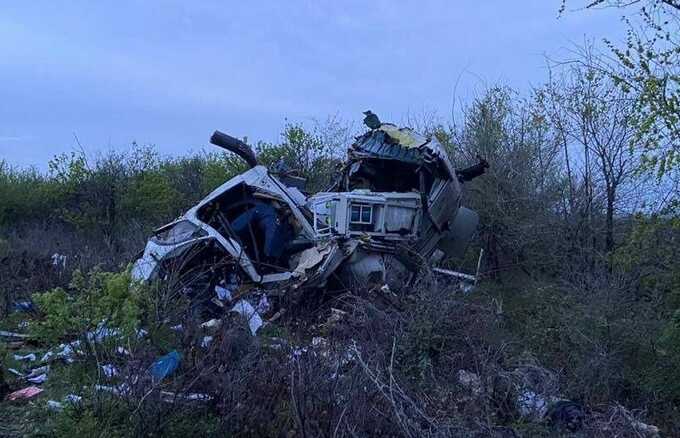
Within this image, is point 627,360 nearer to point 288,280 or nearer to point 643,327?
point 643,327

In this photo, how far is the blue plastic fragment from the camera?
5.88 m

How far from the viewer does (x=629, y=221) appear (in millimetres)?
12523

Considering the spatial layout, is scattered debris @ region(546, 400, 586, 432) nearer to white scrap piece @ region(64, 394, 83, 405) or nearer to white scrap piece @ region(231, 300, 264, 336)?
white scrap piece @ region(231, 300, 264, 336)

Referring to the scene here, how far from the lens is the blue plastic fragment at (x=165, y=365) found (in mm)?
5883

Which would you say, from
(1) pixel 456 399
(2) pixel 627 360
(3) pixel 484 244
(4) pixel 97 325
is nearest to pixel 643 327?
(2) pixel 627 360

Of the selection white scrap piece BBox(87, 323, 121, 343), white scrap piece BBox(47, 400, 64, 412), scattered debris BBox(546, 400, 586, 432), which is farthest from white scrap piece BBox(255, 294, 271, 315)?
scattered debris BBox(546, 400, 586, 432)

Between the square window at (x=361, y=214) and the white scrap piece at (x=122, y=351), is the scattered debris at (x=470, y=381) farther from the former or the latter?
the square window at (x=361, y=214)

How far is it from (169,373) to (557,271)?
344 inches

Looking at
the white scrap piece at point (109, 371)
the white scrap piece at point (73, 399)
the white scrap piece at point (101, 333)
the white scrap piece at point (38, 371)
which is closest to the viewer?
the white scrap piece at point (73, 399)

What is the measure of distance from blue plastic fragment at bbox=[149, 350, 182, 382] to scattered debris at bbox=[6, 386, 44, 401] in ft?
4.70

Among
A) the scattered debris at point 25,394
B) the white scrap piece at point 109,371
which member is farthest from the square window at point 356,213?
the white scrap piece at point 109,371

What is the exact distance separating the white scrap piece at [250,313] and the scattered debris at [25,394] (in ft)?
6.81

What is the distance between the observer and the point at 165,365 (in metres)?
6.16

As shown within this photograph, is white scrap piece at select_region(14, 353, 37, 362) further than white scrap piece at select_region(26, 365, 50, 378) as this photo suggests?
Yes
